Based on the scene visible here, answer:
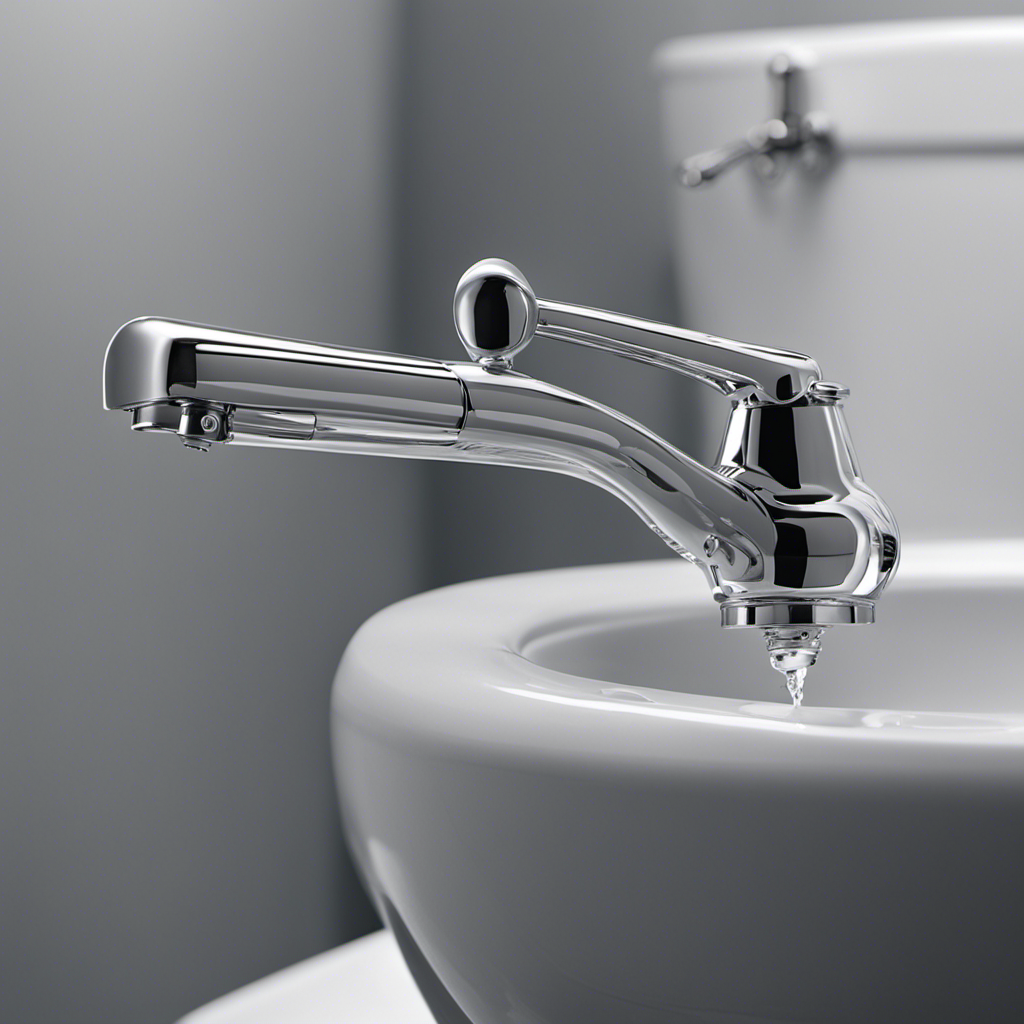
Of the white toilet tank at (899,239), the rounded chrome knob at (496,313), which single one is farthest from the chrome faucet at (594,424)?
the white toilet tank at (899,239)

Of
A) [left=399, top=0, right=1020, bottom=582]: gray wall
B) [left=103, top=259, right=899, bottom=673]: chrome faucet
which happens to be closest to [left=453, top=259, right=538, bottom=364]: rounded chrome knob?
[left=103, top=259, right=899, bottom=673]: chrome faucet

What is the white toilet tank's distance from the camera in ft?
2.46

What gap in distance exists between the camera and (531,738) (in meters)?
0.29

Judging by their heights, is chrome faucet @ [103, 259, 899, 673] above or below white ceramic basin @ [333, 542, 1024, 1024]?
above

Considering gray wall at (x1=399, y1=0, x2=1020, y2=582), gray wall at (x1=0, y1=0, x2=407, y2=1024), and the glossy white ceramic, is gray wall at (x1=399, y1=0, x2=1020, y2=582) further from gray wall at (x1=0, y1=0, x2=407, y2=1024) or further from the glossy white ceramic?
the glossy white ceramic

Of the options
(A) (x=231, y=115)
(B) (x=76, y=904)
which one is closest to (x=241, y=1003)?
(B) (x=76, y=904)

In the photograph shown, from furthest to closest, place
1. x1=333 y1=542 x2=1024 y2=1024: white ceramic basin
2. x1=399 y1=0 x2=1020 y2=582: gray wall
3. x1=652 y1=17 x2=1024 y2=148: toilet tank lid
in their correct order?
x1=399 y1=0 x2=1020 y2=582: gray wall, x1=652 y1=17 x2=1024 y2=148: toilet tank lid, x1=333 y1=542 x2=1024 y2=1024: white ceramic basin

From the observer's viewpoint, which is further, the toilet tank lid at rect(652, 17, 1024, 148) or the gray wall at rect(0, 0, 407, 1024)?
the toilet tank lid at rect(652, 17, 1024, 148)

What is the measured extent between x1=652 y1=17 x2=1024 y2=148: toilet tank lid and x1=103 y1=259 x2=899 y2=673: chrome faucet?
42cm

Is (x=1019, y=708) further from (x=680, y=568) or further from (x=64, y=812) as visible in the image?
(x=64, y=812)

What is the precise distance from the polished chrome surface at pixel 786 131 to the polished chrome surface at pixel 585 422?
0.43 metres

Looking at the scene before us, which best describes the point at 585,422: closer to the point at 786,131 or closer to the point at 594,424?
the point at 594,424

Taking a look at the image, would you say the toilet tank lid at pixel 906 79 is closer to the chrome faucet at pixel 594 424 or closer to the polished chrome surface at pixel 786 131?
the polished chrome surface at pixel 786 131

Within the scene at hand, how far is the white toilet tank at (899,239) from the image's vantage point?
Result: 751 millimetres
